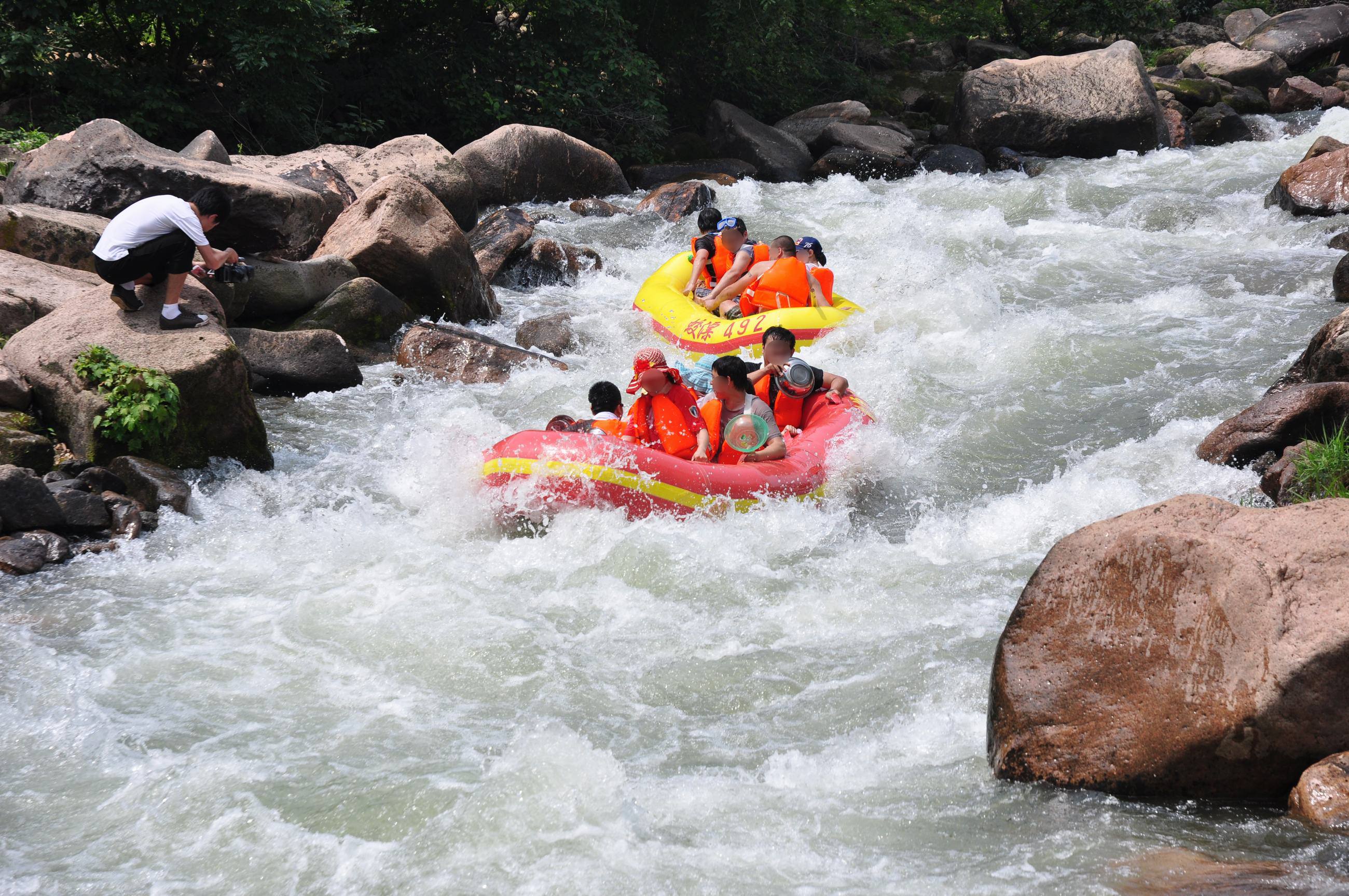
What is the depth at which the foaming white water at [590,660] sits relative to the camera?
3.72m

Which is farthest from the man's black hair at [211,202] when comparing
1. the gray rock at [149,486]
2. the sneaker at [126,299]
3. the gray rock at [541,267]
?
the gray rock at [541,267]

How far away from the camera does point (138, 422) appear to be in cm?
658

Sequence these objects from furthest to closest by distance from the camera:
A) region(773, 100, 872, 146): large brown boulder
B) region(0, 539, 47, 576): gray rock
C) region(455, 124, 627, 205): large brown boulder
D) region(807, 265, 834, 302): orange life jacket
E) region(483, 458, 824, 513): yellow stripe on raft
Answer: region(773, 100, 872, 146): large brown boulder
region(455, 124, 627, 205): large brown boulder
region(807, 265, 834, 302): orange life jacket
region(483, 458, 824, 513): yellow stripe on raft
region(0, 539, 47, 576): gray rock

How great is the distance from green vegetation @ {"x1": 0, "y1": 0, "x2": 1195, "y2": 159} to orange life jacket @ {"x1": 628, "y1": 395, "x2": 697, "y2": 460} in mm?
8162

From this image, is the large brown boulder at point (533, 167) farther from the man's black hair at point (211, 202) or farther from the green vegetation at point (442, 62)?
the man's black hair at point (211, 202)

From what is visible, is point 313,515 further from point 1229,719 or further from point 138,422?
point 1229,719

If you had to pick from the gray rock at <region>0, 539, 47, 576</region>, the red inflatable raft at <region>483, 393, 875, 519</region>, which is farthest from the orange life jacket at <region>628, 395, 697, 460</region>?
the gray rock at <region>0, 539, 47, 576</region>

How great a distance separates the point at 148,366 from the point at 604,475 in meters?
2.85

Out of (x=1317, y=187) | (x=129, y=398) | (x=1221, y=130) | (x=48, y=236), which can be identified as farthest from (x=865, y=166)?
(x=129, y=398)

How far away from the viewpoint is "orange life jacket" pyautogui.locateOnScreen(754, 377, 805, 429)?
297 inches

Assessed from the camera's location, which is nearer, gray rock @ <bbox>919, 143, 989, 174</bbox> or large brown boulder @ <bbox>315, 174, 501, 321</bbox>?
large brown boulder @ <bbox>315, 174, 501, 321</bbox>

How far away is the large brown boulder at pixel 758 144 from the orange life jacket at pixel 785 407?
994 centimetres

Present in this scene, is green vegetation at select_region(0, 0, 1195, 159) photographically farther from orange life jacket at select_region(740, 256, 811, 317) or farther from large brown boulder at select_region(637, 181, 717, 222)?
orange life jacket at select_region(740, 256, 811, 317)

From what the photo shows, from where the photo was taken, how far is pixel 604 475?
6266 mm
